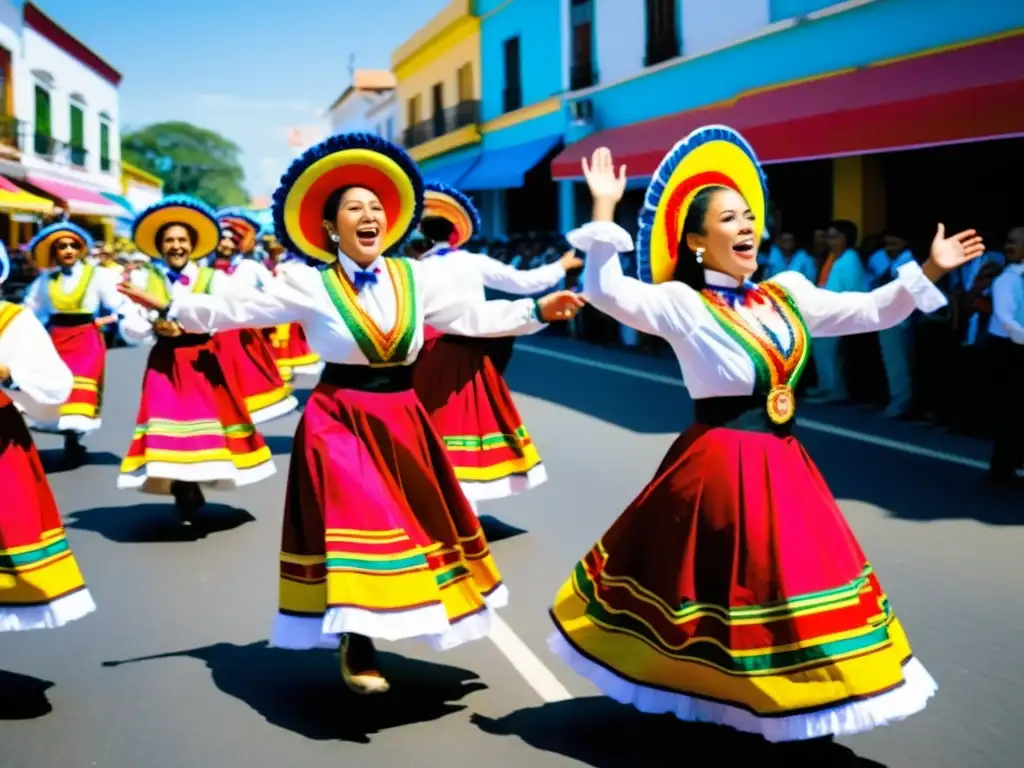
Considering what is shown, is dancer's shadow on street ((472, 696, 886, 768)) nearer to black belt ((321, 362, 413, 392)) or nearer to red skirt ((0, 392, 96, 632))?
black belt ((321, 362, 413, 392))

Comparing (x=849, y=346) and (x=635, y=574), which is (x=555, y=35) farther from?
(x=635, y=574)

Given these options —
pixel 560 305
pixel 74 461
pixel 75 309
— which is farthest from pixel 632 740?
pixel 75 309

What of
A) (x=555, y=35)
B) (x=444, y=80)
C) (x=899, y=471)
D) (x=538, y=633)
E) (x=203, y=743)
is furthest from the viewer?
(x=444, y=80)

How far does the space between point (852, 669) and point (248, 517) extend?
17.0 ft

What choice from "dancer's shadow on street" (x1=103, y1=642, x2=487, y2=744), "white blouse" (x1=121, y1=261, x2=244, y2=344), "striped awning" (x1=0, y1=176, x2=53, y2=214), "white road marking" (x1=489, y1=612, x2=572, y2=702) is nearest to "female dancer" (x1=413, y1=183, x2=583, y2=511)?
"white blouse" (x1=121, y1=261, x2=244, y2=344)

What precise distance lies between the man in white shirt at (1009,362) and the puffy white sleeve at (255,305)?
5.15 metres

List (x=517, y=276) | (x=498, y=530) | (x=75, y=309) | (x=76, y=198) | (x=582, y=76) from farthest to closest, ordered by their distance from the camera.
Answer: (x=76, y=198), (x=582, y=76), (x=75, y=309), (x=498, y=530), (x=517, y=276)

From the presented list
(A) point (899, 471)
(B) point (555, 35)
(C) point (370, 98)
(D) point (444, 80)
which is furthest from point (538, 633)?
(C) point (370, 98)

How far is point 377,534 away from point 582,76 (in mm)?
22061

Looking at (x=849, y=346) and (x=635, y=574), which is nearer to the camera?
(x=635, y=574)

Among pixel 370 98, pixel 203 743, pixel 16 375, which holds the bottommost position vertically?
pixel 203 743

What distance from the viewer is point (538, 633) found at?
5.55 meters

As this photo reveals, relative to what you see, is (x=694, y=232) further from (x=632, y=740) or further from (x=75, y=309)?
(x=75, y=309)

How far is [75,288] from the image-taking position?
1070cm
